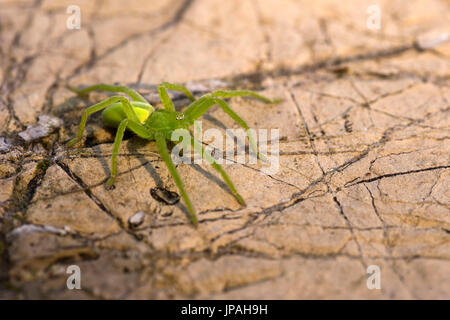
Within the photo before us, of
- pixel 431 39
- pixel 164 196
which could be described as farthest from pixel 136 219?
pixel 431 39

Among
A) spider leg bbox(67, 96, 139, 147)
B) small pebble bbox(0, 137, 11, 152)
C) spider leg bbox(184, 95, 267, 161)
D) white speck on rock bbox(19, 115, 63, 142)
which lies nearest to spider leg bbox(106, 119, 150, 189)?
spider leg bbox(67, 96, 139, 147)

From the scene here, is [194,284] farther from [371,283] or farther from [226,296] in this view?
[371,283]

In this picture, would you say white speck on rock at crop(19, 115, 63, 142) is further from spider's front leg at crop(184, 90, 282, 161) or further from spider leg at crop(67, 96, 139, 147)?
spider's front leg at crop(184, 90, 282, 161)

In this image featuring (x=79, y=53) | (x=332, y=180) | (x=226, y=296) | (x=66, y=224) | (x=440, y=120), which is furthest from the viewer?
(x=79, y=53)

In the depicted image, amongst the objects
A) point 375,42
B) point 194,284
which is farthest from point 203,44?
point 194,284

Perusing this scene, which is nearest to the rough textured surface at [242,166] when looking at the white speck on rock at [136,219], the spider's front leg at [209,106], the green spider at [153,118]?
the white speck on rock at [136,219]

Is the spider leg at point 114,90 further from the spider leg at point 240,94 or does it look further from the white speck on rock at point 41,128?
the spider leg at point 240,94
